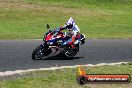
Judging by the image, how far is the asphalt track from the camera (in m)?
16.2

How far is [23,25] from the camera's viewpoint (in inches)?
1345

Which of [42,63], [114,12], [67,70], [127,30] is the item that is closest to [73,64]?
[42,63]

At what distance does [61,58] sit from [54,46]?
2.49 ft

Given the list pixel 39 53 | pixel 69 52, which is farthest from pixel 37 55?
pixel 69 52

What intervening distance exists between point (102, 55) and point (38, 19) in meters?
20.7

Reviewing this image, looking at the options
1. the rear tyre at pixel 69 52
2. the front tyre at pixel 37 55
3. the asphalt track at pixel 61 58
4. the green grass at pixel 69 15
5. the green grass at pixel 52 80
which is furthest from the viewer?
the green grass at pixel 69 15

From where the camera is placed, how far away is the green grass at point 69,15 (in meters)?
32.9

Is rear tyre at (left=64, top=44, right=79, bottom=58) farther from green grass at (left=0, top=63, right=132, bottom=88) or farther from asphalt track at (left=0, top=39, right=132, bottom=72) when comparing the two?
green grass at (left=0, top=63, right=132, bottom=88)

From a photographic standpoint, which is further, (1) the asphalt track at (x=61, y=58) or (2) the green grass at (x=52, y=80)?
(1) the asphalt track at (x=61, y=58)

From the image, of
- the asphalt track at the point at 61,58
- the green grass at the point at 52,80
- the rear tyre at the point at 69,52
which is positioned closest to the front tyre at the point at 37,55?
the asphalt track at the point at 61,58

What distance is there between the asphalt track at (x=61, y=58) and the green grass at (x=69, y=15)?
23.9 ft

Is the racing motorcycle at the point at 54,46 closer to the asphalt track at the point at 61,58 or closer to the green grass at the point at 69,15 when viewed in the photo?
the asphalt track at the point at 61,58

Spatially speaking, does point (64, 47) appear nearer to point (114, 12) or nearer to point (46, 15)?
point (46, 15)

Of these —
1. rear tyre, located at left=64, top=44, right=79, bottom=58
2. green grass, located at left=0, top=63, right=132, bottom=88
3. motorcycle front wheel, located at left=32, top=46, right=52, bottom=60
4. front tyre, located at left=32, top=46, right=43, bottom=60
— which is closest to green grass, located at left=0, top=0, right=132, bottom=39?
rear tyre, located at left=64, top=44, right=79, bottom=58
